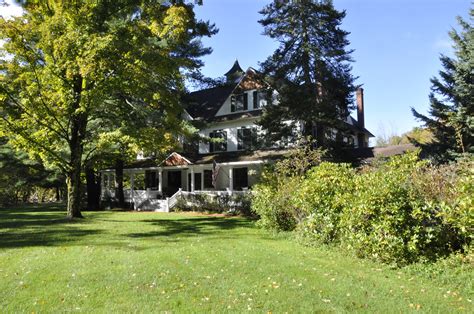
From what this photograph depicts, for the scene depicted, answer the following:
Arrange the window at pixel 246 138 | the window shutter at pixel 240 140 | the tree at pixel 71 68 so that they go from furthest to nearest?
the window shutter at pixel 240 140 < the window at pixel 246 138 < the tree at pixel 71 68

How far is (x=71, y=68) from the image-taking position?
15.0 m

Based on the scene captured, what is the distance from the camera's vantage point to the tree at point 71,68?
14.7 meters

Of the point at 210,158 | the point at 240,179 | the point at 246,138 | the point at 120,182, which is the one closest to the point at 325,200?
the point at 246,138

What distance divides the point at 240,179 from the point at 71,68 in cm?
1506

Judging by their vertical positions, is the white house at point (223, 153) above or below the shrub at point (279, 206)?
above

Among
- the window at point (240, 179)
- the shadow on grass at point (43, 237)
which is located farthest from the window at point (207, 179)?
the shadow on grass at point (43, 237)

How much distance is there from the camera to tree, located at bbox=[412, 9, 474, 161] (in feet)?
58.2

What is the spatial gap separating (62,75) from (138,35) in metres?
3.73

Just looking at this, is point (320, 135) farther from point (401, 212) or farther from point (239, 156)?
point (401, 212)

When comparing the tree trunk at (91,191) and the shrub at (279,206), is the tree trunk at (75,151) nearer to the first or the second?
the shrub at (279,206)

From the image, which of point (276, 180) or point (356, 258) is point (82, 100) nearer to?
point (276, 180)

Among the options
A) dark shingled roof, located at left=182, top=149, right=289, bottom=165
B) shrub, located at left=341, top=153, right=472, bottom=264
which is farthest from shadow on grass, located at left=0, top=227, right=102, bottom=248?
dark shingled roof, located at left=182, top=149, right=289, bottom=165

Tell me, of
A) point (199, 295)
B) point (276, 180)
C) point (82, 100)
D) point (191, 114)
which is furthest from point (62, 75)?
point (191, 114)

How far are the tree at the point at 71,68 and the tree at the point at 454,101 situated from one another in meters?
13.0
